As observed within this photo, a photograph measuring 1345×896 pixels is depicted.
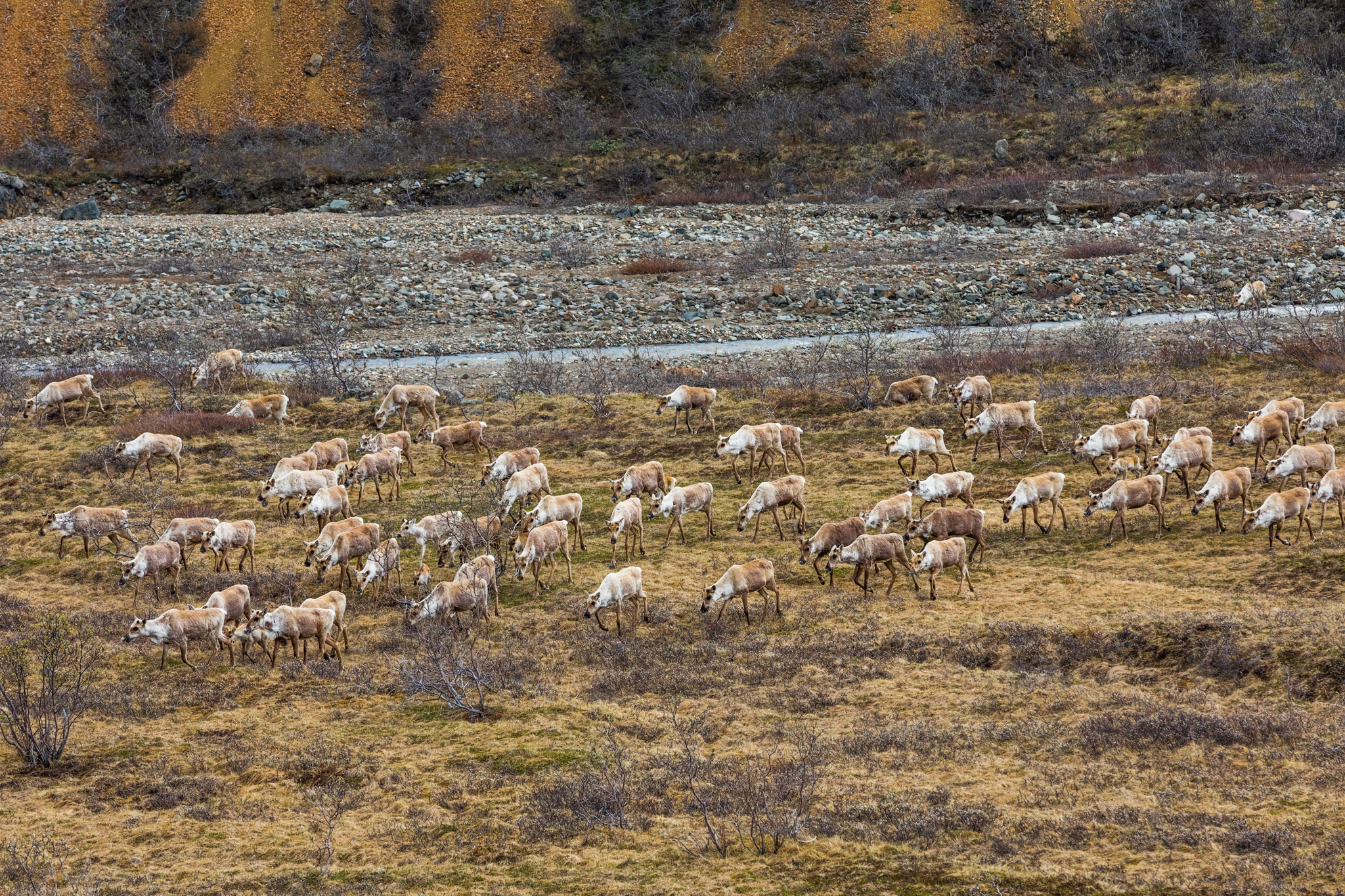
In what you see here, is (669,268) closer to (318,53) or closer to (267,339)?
(267,339)

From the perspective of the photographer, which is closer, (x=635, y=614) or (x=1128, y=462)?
(x=635, y=614)

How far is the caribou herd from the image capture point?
56.7 feet

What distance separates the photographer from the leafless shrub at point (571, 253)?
4706cm

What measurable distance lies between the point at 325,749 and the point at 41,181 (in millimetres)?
60935

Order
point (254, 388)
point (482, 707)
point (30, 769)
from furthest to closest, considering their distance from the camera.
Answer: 1. point (254, 388)
2. point (482, 707)
3. point (30, 769)

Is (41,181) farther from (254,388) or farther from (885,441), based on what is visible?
(885,441)

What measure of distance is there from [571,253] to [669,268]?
4439mm

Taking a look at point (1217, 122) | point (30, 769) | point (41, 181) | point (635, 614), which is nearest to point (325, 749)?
point (30, 769)

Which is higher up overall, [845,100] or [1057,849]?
[845,100]

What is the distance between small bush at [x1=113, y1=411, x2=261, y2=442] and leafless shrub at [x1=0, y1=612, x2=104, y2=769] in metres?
11.5

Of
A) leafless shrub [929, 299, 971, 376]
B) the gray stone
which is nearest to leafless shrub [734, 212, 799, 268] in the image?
leafless shrub [929, 299, 971, 376]

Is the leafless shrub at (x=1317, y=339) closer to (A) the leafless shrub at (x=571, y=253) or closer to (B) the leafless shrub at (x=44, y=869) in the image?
(A) the leafless shrub at (x=571, y=253)

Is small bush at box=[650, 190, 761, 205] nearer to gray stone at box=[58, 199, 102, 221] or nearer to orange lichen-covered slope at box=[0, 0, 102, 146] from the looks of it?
gray stone at box=[58, 199, 102, 221]

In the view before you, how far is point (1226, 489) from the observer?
62.4 feet
